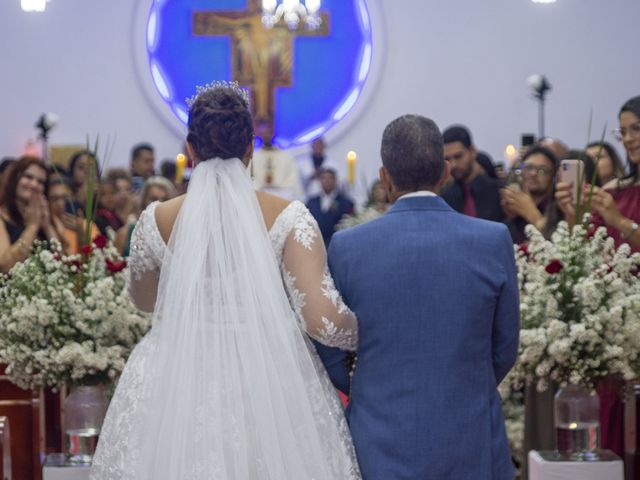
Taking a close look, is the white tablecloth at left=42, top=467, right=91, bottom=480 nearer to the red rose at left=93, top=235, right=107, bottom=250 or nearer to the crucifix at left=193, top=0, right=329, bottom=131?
the red rose at left=93, top=235, right=107, bottom=250

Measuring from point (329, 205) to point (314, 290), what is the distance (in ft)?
28.7

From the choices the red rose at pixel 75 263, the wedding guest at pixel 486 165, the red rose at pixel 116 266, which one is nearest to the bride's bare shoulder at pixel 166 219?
the red rose at pixel 116 266

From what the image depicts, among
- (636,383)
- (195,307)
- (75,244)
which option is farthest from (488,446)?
(75,244)

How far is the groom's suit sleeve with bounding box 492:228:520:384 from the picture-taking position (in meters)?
3.77

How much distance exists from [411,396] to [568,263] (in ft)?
4.36

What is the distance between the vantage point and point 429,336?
3719 mm

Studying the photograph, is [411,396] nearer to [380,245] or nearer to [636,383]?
[380,245]

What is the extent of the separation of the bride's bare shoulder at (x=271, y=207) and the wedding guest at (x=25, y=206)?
3062 millimetres

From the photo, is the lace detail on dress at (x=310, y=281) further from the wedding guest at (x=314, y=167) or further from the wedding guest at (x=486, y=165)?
the wedding guest at (x=314, y=167)

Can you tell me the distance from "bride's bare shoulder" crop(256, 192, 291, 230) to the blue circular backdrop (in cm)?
1052

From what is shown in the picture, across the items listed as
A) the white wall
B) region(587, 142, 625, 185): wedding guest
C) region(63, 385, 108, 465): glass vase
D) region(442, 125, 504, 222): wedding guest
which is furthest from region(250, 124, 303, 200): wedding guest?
region(63, 385, 108, 465): glass vase

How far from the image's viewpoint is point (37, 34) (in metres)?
14.5

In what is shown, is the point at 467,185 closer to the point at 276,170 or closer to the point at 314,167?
the point at 276,170

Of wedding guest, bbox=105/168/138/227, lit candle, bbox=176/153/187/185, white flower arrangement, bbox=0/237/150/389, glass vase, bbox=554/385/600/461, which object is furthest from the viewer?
lit candle, bbox=176/153/187/185
